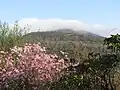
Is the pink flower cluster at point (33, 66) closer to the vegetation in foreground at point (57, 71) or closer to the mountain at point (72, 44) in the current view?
the vegetation in foreground at point (57, 71)

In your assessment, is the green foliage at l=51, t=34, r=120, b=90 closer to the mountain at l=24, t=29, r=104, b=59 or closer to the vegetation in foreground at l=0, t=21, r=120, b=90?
the vegetation in foreground at l=0, t=21, r=120, b=90

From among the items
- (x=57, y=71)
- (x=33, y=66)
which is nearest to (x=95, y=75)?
(x=57, y=71)

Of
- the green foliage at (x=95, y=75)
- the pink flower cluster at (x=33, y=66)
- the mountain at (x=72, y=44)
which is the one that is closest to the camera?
the green foliage at (x=95, y=75)

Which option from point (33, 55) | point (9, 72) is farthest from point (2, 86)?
point (33, 55)

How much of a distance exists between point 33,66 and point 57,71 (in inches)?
23.6

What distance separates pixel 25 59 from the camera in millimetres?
9172

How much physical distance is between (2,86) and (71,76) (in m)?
1.87

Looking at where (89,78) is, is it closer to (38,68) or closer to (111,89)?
(111,89)

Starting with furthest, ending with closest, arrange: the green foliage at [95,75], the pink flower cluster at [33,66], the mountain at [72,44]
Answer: the mountain at [72,44] → the pink flower cluster at [33,66] → the green foliage at [95,75]

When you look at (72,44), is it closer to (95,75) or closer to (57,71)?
(57,71)

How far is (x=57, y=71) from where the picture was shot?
367 inches

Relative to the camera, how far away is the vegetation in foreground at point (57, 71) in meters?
8.12

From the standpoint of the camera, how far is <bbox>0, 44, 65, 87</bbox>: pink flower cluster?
29.8 ft

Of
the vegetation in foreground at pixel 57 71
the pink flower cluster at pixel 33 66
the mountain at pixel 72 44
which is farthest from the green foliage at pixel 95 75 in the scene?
the mountain at pixel 72 44
